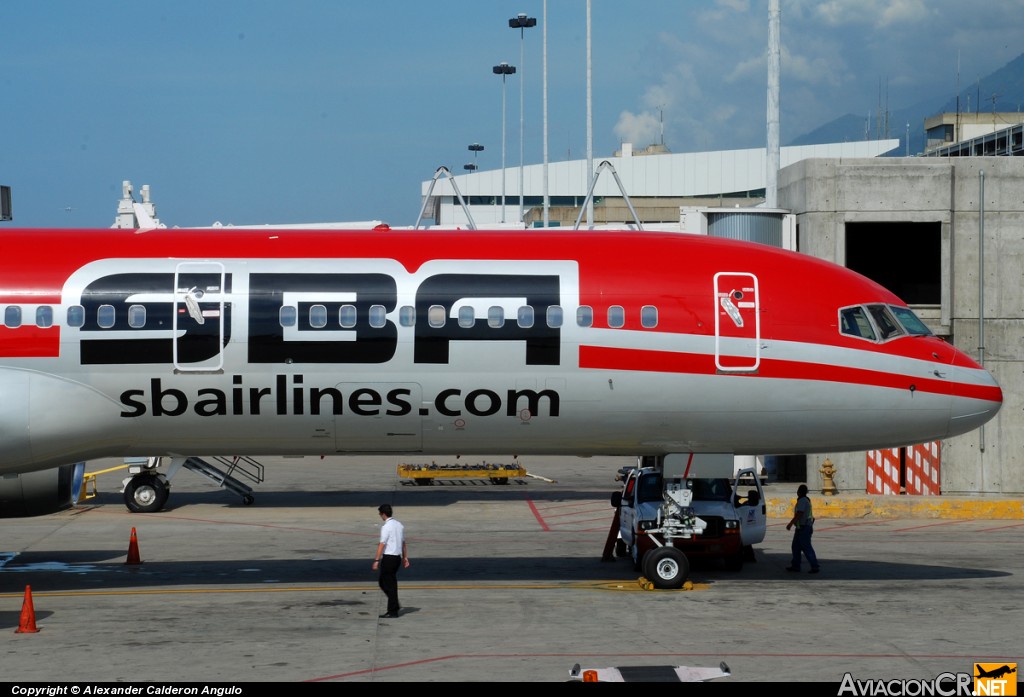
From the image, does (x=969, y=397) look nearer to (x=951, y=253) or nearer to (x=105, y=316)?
(x=105, y=316)

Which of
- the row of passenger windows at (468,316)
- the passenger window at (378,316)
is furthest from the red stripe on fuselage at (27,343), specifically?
the passenger window at (378,316)

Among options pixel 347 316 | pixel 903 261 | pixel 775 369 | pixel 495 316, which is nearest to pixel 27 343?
pixel 347 316

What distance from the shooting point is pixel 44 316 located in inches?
785

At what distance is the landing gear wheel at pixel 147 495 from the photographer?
1342 inches

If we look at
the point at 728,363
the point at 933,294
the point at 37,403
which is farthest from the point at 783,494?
the point at 37,403

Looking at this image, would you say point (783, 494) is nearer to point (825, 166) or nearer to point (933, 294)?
point (825, 166)

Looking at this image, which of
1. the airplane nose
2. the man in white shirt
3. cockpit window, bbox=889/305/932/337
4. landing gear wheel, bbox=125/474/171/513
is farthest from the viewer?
landing gear wheel, bbox=125/474/171/513

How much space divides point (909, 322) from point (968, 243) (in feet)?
54.2

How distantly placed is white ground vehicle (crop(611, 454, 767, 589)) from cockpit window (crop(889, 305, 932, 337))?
13.2 feet

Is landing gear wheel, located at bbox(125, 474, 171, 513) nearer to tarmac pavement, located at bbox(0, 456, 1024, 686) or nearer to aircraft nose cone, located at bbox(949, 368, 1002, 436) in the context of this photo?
tarmac pavement, located at bbox(0, 456, 1024, 686)

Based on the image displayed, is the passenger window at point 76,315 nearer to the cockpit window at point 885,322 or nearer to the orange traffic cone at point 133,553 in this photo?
the orange traffic cone at point 133,553

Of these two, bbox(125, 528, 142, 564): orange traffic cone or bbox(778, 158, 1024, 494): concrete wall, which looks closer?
bbox(125, 528, 142, 564): orange traffic cone

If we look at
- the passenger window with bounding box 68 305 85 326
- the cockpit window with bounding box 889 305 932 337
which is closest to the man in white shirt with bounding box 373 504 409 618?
the passenger window with bounding box 68 305 85 326

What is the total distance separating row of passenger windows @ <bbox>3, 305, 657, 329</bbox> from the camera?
1994cm
